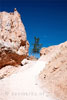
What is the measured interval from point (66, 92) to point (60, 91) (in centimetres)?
43

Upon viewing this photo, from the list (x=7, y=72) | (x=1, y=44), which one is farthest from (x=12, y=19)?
(x=7, y=72)

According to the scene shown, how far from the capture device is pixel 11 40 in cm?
2534

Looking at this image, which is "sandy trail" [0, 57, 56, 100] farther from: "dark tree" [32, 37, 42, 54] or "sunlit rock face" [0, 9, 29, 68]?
"dark tree" [32, 37, 42, 54]

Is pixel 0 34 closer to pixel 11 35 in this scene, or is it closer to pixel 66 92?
pixel 11 35

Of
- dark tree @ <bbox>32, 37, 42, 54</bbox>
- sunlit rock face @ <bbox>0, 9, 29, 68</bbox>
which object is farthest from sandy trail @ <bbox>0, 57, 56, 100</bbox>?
dark tree @ <bbox>32, 37, 42, 54</bbox>

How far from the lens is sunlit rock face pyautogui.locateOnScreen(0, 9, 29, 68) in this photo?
22531 mm

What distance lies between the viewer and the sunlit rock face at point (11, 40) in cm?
2253

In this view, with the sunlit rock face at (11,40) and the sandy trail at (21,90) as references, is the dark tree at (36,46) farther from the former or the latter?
the sandy trail at (21,90)

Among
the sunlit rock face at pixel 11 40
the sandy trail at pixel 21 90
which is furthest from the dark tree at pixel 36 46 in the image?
the sandy trail at pixel 21 90

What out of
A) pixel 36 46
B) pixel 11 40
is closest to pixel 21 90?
pixel 11 40

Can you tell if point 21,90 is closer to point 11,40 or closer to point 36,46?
point 11,40

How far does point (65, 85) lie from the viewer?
22.2 feet

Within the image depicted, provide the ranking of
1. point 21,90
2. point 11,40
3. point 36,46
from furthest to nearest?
point 36,46 < point 11,40 < point 21,90

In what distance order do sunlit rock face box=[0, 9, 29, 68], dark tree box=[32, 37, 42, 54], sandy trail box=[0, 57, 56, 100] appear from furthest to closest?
dark tree box=[32, 37, 42, 54] → sunlit rock face box=[0, 9, 29, 68] → sandy trail box=[0, 57, 56, 100]
